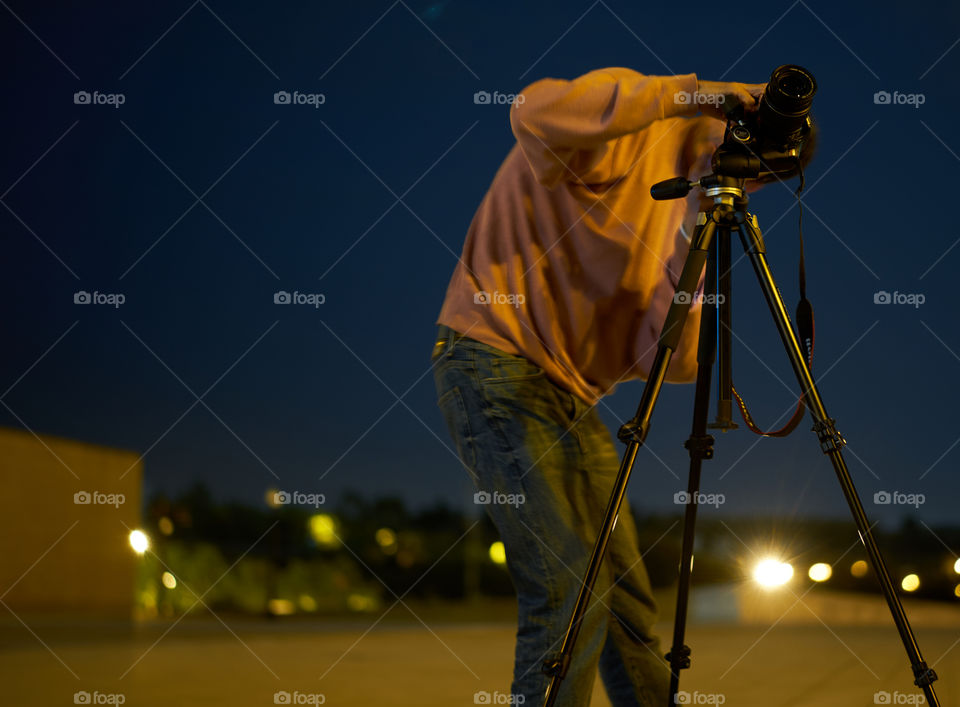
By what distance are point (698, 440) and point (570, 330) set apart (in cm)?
29

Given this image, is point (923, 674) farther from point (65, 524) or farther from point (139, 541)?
point (139, 541)

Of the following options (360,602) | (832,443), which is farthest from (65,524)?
(832,443)

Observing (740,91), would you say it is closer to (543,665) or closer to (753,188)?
(753,188)

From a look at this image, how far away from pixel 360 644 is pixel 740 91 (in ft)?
10.5

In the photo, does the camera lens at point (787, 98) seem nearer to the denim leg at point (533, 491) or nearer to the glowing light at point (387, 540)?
the denim leg at point (533, 491)

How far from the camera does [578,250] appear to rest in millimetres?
1387

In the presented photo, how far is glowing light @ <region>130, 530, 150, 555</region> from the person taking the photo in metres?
7.41

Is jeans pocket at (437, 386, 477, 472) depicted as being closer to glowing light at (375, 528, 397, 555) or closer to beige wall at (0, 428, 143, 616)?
beige wall at (0, 428, 143, 616)

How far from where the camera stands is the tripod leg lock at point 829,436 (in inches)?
47.7

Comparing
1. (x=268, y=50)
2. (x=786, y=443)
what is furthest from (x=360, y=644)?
(x=268, y=50)

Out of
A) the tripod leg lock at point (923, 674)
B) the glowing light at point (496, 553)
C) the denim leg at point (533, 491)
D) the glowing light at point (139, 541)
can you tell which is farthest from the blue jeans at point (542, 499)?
the glowing light at point (139, 541)

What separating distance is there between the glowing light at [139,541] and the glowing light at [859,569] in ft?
18.3

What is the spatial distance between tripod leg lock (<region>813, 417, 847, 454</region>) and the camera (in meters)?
0.38

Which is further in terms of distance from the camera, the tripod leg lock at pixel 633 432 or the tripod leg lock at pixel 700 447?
the tripod leg lock at pixel 700 447
